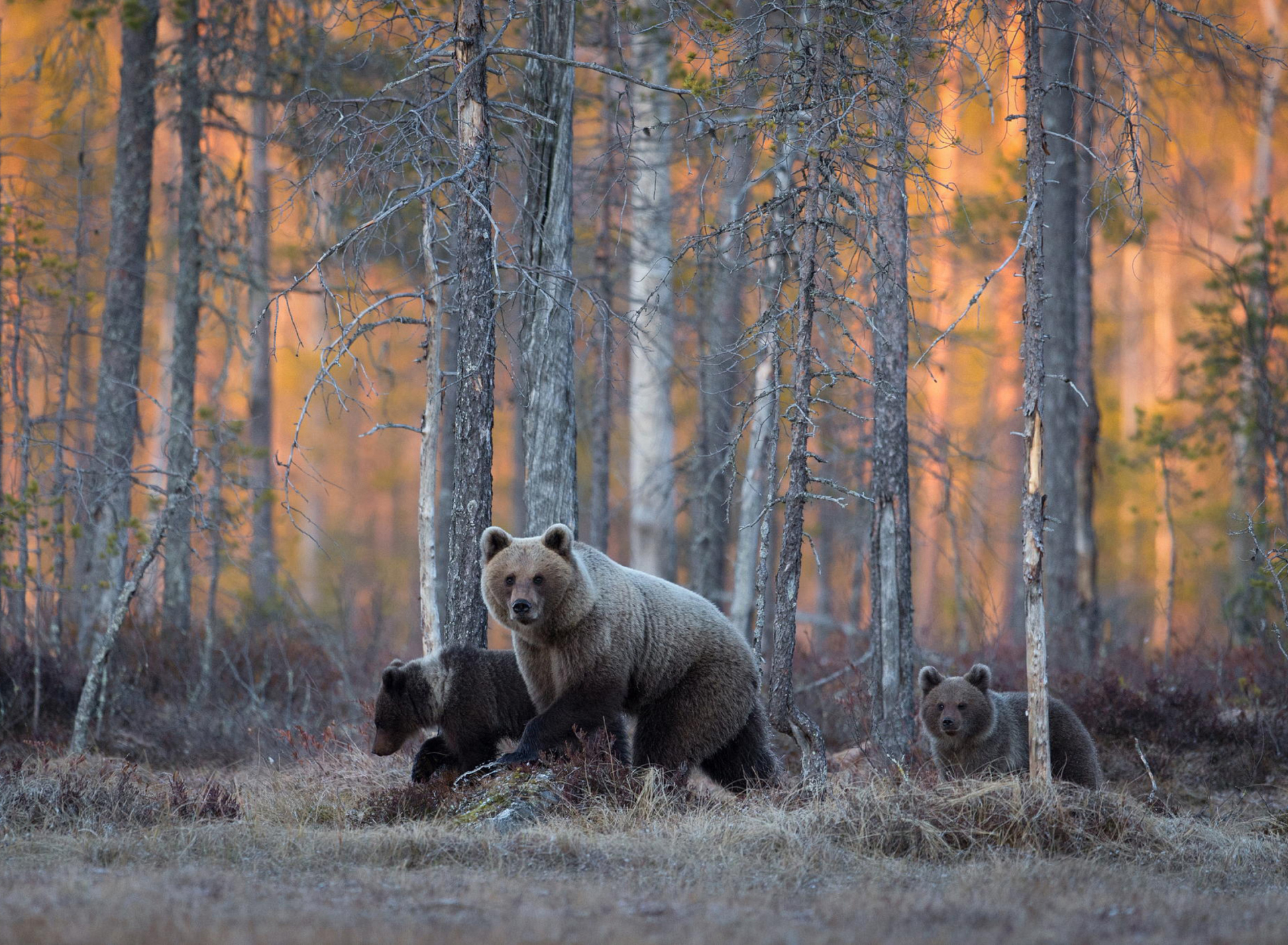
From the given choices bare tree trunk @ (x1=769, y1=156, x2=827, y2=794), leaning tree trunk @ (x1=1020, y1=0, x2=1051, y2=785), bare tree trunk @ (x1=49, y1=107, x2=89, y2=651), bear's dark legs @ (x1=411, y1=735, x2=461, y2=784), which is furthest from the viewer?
bare tree trunk @ (x1=49, y1=107, x2=89, y2=651)

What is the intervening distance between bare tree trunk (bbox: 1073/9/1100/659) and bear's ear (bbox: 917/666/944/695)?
21.5 ft

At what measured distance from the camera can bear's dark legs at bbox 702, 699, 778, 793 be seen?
873 centimetres

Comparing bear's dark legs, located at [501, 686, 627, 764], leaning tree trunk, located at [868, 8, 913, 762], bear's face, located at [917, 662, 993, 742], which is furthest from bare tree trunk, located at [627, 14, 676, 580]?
bear's dark legs, located at [501, 686, 627, 764]

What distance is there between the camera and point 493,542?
27.1 ft

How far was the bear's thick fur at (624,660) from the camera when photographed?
801 centimetres

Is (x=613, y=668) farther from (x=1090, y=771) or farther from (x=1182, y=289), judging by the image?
(x=1182, y=289)

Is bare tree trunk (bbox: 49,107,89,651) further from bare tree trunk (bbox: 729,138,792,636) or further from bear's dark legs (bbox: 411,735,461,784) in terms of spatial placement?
bare tree trunk (bbox: 729,138,792,636)

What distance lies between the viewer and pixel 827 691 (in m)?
13.5

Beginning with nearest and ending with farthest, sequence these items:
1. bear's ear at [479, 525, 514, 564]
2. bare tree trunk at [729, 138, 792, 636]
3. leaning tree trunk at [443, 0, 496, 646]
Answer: bear's ear at [479, 525, 514, 564], bare tree trunk at [729, 138, 792, 636], leaning tree trunk at [443, 0, 496, 646]

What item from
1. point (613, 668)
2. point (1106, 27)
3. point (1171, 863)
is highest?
point (1106, 27)

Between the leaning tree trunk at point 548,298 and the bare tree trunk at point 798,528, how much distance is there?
2123mm

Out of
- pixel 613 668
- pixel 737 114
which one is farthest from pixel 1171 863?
pixel 737 114

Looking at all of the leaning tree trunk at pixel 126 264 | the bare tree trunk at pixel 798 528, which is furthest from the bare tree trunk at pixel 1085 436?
the leaning tree trunk at pixel 126 264

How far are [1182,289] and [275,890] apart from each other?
34.6 metres
